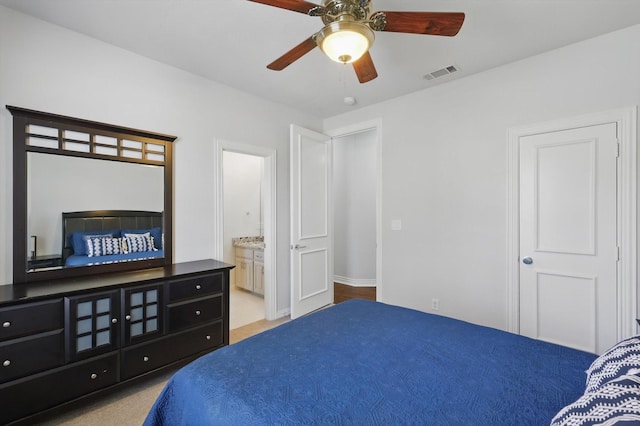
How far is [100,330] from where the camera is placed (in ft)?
6.48

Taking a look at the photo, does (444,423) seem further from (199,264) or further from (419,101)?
(419,101)

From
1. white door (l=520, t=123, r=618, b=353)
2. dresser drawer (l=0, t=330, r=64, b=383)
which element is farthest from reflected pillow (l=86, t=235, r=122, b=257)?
white door (l=520, t=123, r=618, b=353)

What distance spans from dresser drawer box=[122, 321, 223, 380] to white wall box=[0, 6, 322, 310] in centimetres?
73

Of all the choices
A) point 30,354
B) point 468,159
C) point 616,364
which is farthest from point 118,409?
point 468,159

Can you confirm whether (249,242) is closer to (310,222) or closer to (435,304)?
(310,222)

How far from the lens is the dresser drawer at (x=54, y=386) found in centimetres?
165

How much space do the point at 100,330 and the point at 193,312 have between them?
63 cm

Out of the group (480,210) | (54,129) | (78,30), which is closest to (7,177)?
(54,129)

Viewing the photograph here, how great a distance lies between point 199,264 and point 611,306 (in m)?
3.40

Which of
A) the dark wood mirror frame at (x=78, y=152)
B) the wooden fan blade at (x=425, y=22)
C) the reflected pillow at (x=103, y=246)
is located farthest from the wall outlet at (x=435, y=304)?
the reflected pillow at (x=103, y=246)

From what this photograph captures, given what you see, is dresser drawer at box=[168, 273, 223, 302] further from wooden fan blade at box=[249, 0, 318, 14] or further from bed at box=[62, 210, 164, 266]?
wooden fan blade at box=[249, 0, 318, 14]

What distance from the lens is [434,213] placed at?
10.4 feet

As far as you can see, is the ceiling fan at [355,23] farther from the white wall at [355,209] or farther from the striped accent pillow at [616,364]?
the white wall at [355,209]

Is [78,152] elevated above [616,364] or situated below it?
above
